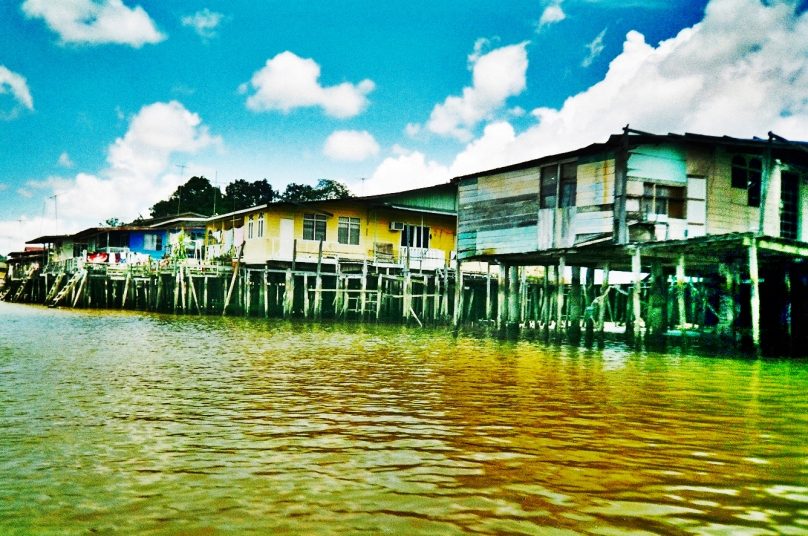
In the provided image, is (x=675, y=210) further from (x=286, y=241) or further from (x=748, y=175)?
(x=286, y=241)

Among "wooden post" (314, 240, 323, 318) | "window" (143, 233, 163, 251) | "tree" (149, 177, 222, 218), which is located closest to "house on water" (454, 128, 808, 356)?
"wooden post" (314, 240, 323, 318)

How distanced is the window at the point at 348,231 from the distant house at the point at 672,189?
46.1 ft

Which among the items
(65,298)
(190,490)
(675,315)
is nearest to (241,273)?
(65,298)

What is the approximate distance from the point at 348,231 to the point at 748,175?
742 inches

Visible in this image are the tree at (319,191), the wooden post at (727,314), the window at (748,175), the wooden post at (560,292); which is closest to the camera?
the wooden post at (727,314)

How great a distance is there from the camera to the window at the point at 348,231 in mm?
31516

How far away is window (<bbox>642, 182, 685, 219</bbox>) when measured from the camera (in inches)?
680

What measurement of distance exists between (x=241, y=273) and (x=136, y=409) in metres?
27.9

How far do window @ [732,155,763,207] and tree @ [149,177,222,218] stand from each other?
55.8 metres

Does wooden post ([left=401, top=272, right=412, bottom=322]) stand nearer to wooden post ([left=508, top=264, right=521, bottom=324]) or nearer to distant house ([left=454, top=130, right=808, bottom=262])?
wooden post ([left=508, top=264, right=521, bottom=324])

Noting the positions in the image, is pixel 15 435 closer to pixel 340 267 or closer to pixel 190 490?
pixel 190 490

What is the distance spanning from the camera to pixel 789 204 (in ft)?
60.1

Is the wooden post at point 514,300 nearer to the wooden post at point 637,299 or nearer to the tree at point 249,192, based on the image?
the wooden post at point 637,299

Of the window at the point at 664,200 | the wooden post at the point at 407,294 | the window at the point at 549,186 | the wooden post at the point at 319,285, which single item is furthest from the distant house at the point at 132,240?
the window at the point at 664,200
